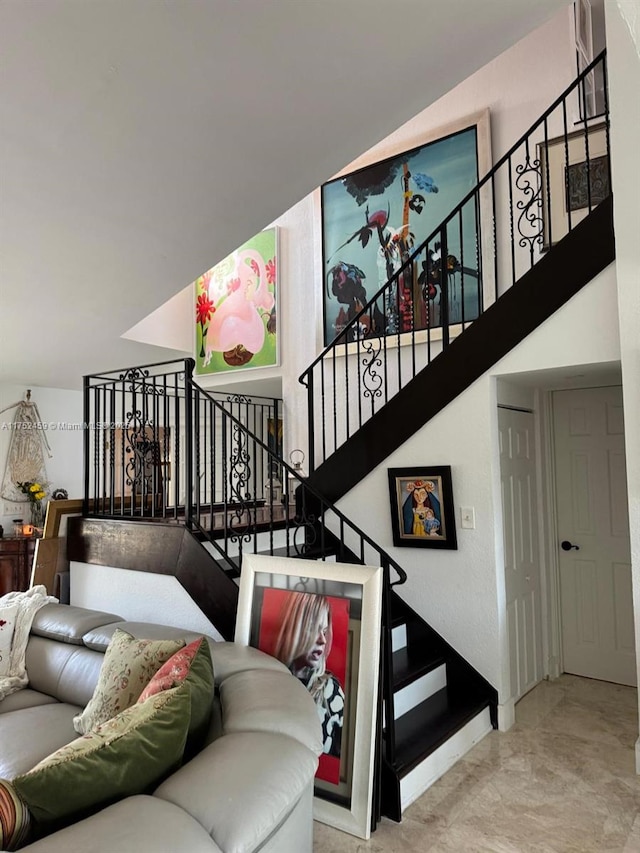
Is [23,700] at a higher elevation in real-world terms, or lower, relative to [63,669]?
lower

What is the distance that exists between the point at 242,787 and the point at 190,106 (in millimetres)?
2656

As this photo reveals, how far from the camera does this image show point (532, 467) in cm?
408

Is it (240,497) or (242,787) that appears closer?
(242,787)

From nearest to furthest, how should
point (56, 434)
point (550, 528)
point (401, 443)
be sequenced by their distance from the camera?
point (401, 443)
point (550, 528)
point (56, 434)

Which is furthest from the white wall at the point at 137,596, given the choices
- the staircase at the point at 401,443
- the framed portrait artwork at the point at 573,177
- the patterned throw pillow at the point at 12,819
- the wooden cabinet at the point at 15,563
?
the framed portrait artwork at the point at 573,177

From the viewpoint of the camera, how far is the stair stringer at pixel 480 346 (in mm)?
3018

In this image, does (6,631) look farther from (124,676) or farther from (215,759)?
(215,759)

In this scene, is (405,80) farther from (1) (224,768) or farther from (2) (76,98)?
(1) (224,768)

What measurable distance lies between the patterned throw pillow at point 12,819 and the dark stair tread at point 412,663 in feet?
6.80

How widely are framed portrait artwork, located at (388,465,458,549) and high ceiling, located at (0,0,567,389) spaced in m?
1.93

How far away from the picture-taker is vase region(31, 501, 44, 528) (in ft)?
20.3

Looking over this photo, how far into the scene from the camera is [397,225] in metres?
4.97

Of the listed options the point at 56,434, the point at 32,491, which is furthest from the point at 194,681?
the point at 56,434

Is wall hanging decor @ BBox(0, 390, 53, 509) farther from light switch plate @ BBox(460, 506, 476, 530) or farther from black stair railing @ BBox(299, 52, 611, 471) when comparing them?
light switch plate @ BBox(460, 506, 476, 530)
